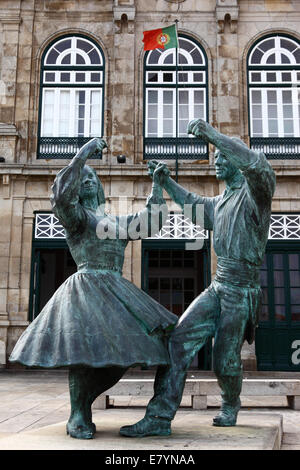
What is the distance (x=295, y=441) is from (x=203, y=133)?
303 centimetres

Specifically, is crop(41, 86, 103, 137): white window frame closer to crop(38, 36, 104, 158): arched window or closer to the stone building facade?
crop(38, 36, 104, 158): arched window

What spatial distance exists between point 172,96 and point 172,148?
1684 mm

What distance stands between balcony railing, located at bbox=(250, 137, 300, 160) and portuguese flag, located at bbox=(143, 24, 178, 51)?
3761 millimetres

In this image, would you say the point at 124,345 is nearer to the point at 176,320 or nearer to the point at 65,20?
the point at 176,320

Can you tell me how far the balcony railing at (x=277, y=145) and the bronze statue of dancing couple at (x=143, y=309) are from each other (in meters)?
12.4

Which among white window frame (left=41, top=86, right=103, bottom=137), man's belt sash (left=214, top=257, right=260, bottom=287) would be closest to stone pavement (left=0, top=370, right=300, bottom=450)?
man's belt sash (left=214, top=257, right=260, bottom=287)

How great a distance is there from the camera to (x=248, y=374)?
1419cm

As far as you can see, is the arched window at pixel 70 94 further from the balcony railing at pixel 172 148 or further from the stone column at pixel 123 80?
the balcony railing at pixel 172 148

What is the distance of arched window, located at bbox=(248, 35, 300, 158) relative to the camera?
54.9 feet

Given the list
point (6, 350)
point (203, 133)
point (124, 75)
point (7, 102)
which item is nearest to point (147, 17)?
point (124, 75)

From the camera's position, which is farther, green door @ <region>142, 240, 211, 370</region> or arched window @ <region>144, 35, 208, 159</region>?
green door @ <region>142, 240, 211, 370</region>

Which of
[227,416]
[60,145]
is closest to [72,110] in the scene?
[60,145]

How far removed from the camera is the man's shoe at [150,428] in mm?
3986

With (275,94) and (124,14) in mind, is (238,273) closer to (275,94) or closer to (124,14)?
(275,94)
